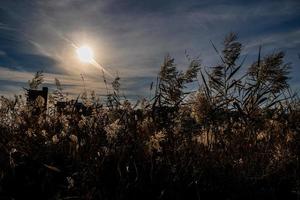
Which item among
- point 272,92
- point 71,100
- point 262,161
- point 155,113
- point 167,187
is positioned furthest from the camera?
point 71,100

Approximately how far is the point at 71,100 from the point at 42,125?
101cm

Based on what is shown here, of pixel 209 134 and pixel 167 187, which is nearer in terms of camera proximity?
pixel 167 187

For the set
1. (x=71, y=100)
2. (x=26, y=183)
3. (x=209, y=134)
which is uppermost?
(x=71, y=100)

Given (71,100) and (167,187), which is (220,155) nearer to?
(167,187)

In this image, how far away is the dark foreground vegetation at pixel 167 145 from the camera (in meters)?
3.86

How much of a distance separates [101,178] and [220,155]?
1.44m

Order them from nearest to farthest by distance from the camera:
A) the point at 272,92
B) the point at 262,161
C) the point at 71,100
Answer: the point at 262,161
the point at 272,92
the point at 71,100

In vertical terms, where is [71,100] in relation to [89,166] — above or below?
above

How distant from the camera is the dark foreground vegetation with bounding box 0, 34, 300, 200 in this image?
3.86 meters

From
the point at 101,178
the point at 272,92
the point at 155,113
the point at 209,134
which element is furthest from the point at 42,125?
the point at 272,92

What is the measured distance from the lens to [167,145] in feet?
15.0

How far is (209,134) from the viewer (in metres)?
5.55

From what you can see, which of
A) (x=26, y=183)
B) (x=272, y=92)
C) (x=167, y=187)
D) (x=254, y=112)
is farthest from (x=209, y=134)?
(x=26, y=183)

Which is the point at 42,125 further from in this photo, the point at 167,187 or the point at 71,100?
the point at 167,187
